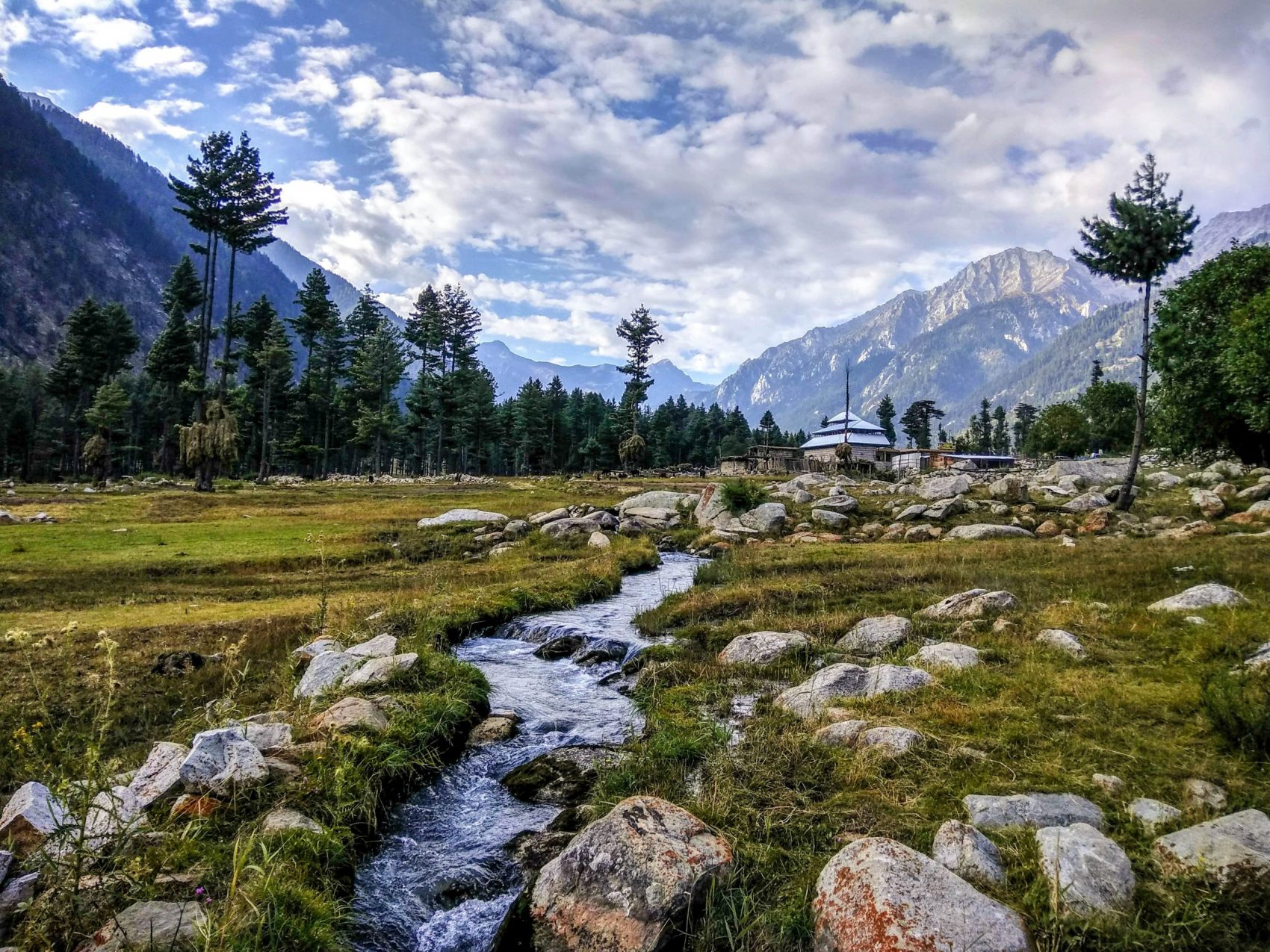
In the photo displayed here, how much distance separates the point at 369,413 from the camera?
70562 mm

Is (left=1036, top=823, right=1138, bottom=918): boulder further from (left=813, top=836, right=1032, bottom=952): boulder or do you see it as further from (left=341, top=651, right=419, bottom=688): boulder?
(left=341, top=651, right=419, bottom=688): boulder

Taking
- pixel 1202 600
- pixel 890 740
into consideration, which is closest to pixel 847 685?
pixel 890 740

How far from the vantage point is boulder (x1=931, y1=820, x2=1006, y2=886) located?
4.63m

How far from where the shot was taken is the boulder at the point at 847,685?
862 cm

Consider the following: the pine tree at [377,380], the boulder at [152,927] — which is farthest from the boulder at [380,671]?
the pine tree at [377,380]

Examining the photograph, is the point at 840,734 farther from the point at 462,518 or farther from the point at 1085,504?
the point at 1085,504

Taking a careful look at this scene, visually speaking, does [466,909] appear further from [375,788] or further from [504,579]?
[504,579]

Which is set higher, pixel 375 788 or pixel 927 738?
pixel 927 738

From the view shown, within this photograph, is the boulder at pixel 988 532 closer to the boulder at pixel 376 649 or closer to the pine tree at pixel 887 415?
the boulder at pixel 376 649

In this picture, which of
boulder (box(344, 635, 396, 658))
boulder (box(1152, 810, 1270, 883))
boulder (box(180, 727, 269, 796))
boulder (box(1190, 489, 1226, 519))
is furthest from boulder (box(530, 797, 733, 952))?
boulder (box(1190, 489, 1226, 519))

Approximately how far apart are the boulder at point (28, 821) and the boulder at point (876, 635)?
420 inches

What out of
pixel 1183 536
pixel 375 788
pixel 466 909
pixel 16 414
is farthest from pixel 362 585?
pixel 16 414

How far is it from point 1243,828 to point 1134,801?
89 centimetres

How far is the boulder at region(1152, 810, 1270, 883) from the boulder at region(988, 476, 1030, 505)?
98.9 feet
